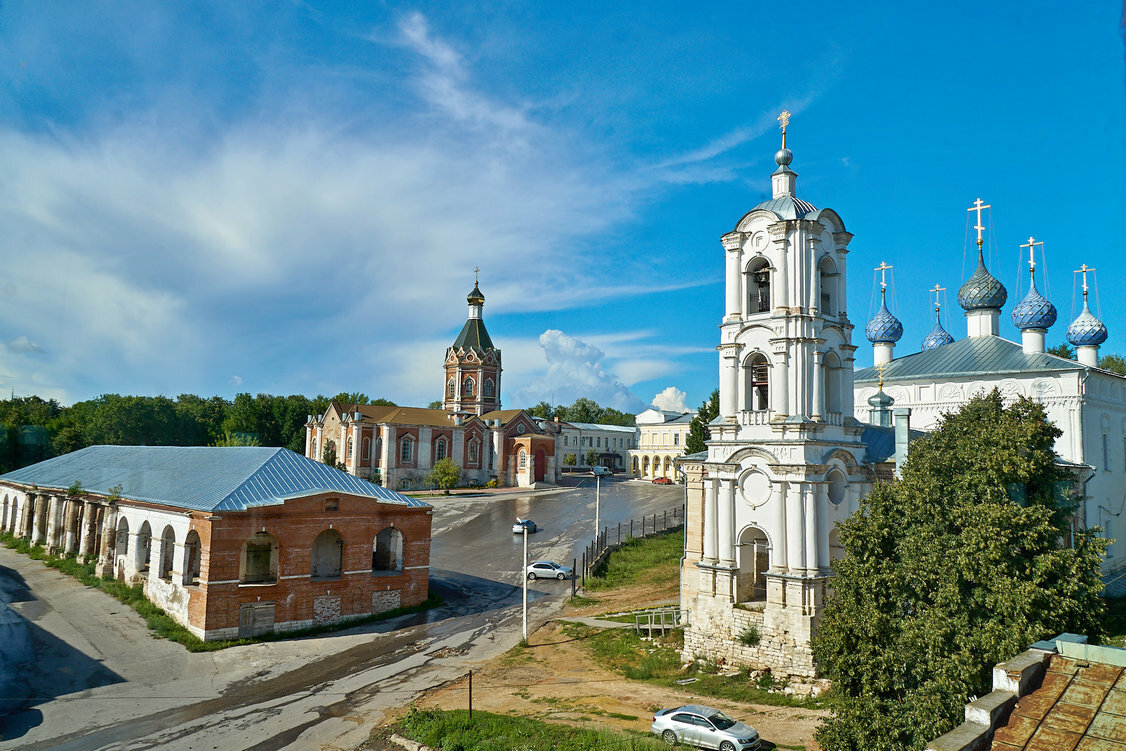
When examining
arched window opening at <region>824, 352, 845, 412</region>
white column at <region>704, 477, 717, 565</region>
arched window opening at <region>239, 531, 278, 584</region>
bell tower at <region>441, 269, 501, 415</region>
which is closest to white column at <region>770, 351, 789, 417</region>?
arched window opening at <region>824, 352, 845, 412</region>

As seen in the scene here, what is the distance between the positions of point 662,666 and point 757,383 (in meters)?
10.00

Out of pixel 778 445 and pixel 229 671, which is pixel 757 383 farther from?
pixel 229 671

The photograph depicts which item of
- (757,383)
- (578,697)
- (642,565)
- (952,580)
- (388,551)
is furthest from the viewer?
(642,565)

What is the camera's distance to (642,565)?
129 feet

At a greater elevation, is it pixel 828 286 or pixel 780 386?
pixel 828 286

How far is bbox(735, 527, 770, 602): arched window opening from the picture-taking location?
23969 millimetres

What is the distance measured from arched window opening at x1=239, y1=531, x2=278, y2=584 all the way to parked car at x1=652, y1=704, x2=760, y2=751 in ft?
61.6

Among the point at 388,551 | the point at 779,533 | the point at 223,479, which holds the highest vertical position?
the point at 223,479

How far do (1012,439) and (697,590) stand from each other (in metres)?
11.8

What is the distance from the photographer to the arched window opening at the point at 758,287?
969 inches

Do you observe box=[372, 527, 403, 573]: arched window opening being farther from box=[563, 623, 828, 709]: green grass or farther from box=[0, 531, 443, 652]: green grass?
box=[563, 623, 828, 709]: green grass

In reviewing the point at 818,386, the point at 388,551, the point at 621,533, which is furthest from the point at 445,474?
the point at 818,386

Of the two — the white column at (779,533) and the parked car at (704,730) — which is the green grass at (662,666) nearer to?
the parked car at (704,730)

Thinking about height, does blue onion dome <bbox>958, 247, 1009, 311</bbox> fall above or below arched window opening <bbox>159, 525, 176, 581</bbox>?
above
